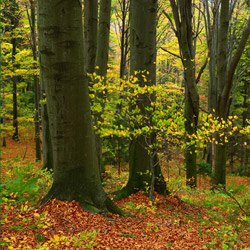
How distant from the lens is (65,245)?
2756 mm

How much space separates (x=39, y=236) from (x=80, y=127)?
5.26 feet

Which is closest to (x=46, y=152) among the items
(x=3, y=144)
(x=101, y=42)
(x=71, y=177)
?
(x=101, y=42)

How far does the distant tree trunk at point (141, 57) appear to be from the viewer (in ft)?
17.1

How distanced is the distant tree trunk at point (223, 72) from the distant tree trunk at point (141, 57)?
282cm

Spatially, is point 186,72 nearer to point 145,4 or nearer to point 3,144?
point 145,4

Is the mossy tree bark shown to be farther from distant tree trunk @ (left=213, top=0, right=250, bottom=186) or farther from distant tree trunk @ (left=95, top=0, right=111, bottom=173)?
distant tree trunk @ (left=213, top=0, right=250, bottom=186)

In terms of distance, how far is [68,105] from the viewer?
354 centimetres

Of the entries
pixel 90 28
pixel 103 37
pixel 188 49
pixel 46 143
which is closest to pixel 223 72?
pixel 188 49

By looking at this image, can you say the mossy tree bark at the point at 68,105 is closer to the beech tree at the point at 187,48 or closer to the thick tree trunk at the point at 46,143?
the beech tree at the point at 187,48

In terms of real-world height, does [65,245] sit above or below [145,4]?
below

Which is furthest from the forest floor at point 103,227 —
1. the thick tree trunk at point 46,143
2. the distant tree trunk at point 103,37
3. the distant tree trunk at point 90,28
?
the thick tree trunk at point 46,143

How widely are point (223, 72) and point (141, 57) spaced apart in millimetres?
4081

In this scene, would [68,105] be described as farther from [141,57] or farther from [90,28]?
[90,28]

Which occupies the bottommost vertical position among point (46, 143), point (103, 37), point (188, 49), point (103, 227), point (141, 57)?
point (103, 227)
